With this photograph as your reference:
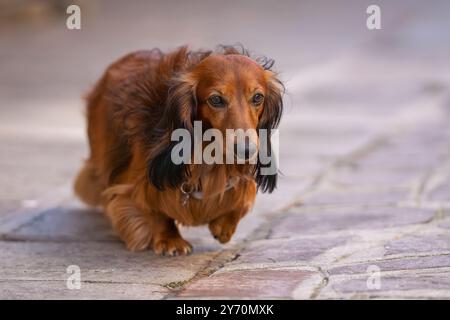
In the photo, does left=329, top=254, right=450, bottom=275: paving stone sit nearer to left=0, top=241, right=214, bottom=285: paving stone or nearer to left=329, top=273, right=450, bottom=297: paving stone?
left=329, top=273, right=450, bottom=297: paving stone

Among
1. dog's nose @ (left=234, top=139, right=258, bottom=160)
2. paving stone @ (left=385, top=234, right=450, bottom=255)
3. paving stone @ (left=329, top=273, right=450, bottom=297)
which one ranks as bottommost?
paving stone @ (left=385, top=234, right=450, bottom=255)

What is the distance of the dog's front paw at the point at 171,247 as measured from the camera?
4.06 metres

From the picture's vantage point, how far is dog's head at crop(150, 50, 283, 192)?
3490 millimetres

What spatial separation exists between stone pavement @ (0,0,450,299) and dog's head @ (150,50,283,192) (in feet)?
1.49

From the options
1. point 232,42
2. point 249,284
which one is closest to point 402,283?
point 249,284

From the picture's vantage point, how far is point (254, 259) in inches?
155

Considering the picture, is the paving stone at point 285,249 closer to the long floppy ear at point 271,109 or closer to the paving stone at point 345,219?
the paving stone at point 345,219

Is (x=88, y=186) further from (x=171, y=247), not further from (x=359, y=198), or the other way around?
(x=359, y=198)

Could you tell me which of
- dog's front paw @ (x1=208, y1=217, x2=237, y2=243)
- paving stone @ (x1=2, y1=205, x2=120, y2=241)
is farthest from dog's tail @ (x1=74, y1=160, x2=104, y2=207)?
dog's front paw @ (x1=208, y1=217, x2=237, y2=243)

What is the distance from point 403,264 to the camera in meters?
3.66

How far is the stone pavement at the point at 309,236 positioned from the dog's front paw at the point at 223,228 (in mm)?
79

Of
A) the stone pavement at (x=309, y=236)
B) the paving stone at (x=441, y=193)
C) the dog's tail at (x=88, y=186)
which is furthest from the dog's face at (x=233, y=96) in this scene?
the paving stone at (x=441, y=193)

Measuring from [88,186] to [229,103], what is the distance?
1.64m

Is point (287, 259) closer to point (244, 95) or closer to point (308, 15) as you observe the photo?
point (244, 95)
